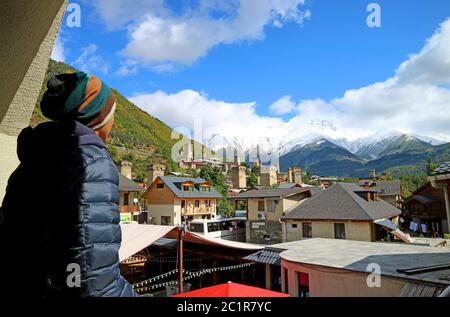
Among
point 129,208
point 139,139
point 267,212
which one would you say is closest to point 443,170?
point 267,212

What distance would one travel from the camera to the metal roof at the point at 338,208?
1437cm

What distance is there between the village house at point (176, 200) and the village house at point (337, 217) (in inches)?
316

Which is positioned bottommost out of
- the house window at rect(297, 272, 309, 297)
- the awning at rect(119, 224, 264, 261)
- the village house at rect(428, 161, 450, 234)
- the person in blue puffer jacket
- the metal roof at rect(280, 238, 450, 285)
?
the house window at rect(297, 272, 309, 297)

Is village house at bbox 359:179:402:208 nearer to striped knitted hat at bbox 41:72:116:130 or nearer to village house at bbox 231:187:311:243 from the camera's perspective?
village house at bbox 231:187:311:243

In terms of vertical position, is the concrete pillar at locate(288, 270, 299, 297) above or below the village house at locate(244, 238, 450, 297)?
below

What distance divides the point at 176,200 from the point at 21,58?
2030 centimetres

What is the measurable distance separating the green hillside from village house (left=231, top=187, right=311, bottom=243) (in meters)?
20.8

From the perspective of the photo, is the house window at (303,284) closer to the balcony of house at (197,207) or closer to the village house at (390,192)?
the balcony of house at (197,207)

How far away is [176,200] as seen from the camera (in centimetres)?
2139

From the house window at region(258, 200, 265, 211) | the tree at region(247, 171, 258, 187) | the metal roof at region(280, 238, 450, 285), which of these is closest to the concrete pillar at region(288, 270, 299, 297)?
the metal roof at region(280, 238, 450, 285)

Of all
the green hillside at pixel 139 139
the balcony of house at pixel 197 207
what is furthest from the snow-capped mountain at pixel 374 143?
the balcony of house at pixel 197 207

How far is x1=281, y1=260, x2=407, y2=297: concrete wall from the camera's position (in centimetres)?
489

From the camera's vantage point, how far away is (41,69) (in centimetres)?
183

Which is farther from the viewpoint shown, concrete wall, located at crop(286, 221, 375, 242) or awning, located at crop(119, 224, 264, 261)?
concrete wall, located at crop(286, 221, 375, 242)
